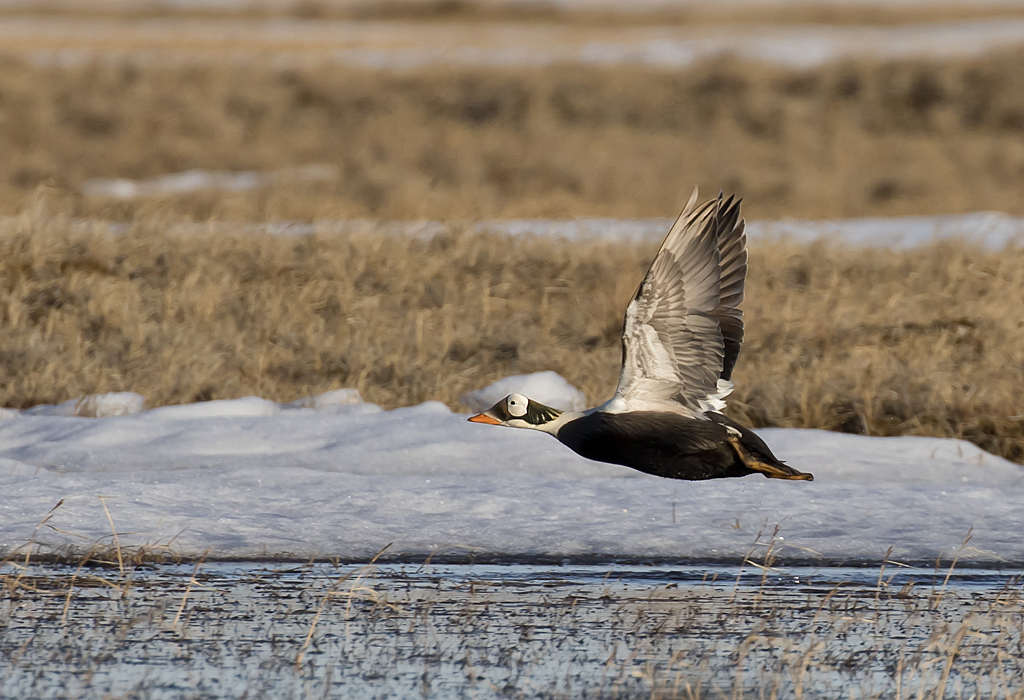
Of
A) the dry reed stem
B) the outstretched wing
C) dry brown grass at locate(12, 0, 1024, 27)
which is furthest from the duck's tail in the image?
dry brown grass at locate(12, 0, 1024, 27)

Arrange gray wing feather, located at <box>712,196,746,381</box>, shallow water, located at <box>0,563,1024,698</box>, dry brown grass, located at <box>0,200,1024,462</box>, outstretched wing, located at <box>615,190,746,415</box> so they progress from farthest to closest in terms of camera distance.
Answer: dry brown grass, located at <box>0,200,1024,462</box> < gray wing feather, located at <box>712,196,746,381</box> < outstretched wing, located at <box>615,190,746,415</box> < shallow water, located at <box>0,563,1024,698</box>

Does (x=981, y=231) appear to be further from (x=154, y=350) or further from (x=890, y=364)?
(x=154, y=350)

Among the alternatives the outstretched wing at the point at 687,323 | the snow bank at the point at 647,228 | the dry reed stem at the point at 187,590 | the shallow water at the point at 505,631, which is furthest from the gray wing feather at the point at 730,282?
the snow bank at the point at 647,228

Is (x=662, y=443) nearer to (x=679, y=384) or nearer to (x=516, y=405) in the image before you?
(x=679, y=384)

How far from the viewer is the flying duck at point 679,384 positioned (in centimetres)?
496

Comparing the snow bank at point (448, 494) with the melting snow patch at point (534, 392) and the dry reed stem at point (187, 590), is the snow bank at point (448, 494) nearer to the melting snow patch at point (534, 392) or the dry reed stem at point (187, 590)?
the dry reed stem at point (187, 590)

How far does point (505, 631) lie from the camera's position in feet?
15.7

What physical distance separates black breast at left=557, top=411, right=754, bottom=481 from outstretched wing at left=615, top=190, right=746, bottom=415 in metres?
0.11

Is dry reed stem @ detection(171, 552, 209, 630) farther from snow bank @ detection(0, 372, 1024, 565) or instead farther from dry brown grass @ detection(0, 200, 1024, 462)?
dry brown grass @ detection(0, 200, 1024, 462)

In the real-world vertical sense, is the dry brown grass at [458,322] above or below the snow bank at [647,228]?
below

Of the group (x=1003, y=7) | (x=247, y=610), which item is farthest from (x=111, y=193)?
(x=1003, y=7)

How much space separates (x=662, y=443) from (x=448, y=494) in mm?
1935

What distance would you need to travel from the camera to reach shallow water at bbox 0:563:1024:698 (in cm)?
425

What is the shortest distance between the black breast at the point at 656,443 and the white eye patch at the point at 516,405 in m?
0.16
